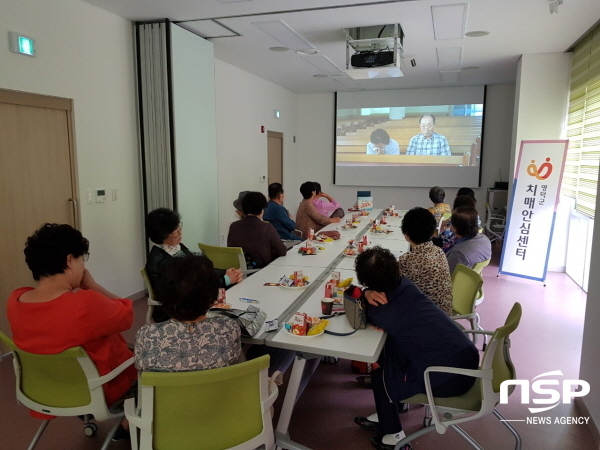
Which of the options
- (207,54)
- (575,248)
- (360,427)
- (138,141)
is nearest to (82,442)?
(360,427)

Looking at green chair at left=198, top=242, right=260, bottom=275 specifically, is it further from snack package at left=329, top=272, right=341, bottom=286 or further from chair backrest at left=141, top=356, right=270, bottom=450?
chair backrest at left=141, top=356, right=270, bottom=450

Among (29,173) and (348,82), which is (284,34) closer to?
(29,173)

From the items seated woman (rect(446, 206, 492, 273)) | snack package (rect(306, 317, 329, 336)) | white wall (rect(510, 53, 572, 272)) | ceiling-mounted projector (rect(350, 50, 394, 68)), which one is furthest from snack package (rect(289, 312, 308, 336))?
white wall (rect(510, 53, 572, 272))

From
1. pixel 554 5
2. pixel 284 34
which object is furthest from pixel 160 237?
pixel 554 5

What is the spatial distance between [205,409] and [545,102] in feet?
19.9

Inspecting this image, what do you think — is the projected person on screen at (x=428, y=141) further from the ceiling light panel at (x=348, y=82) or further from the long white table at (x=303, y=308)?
the long white table at (x=303, y=308)

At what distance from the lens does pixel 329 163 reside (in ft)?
31.7

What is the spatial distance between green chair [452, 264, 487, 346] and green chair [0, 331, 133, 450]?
1889 millimetres

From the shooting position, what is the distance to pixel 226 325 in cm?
174

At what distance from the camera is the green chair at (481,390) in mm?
1855

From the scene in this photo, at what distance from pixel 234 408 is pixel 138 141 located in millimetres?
3767

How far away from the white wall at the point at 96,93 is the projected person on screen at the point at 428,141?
606 cm

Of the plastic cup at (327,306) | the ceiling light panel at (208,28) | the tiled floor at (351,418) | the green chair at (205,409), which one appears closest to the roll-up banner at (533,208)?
the tiled floor at (351,418)

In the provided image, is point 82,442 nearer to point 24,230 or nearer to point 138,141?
point 24,230
